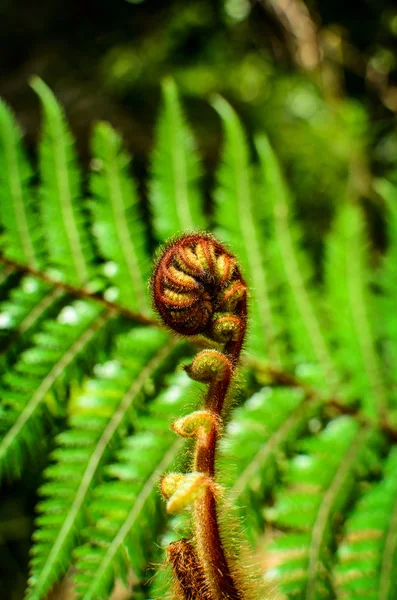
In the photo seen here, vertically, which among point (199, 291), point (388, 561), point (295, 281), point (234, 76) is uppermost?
point (234, 76)

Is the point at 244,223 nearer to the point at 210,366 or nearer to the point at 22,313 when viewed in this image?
the point at 22,313

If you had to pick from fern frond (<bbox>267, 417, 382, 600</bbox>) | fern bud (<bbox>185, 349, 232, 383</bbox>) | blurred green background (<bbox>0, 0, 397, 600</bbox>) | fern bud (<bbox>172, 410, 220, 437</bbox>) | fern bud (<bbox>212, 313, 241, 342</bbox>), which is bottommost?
fern frond (<bbox>267, 417, 382, 600</bbox>)

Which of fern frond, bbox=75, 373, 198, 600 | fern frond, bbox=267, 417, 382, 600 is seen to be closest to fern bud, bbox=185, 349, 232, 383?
fern frond, bbox=75, 373, 198, 600

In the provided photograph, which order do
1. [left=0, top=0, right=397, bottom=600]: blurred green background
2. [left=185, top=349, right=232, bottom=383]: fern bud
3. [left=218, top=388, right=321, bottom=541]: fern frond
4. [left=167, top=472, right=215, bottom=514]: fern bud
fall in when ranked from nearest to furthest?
[left=167, top=472, right=215, bottom=514]: fern bud, [left=185, top=349, right=232, bottom=383]: fern bud, [left=218, top=388, right=321, bottom=541]: fern frond, [left=0, top=0, right=397, bottom=600]: blurred green background

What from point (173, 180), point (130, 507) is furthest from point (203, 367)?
point (173, 180)

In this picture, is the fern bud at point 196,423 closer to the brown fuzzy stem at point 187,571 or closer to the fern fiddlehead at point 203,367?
the fern fiddlehead at point 203,367

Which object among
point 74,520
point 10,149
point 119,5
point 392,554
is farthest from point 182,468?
point 119,5

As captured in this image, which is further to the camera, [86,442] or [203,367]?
[86,442]

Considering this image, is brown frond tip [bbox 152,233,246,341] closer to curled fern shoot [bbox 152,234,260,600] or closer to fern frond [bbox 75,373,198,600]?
curled fern shoot [bbox 152,234,260,600]
